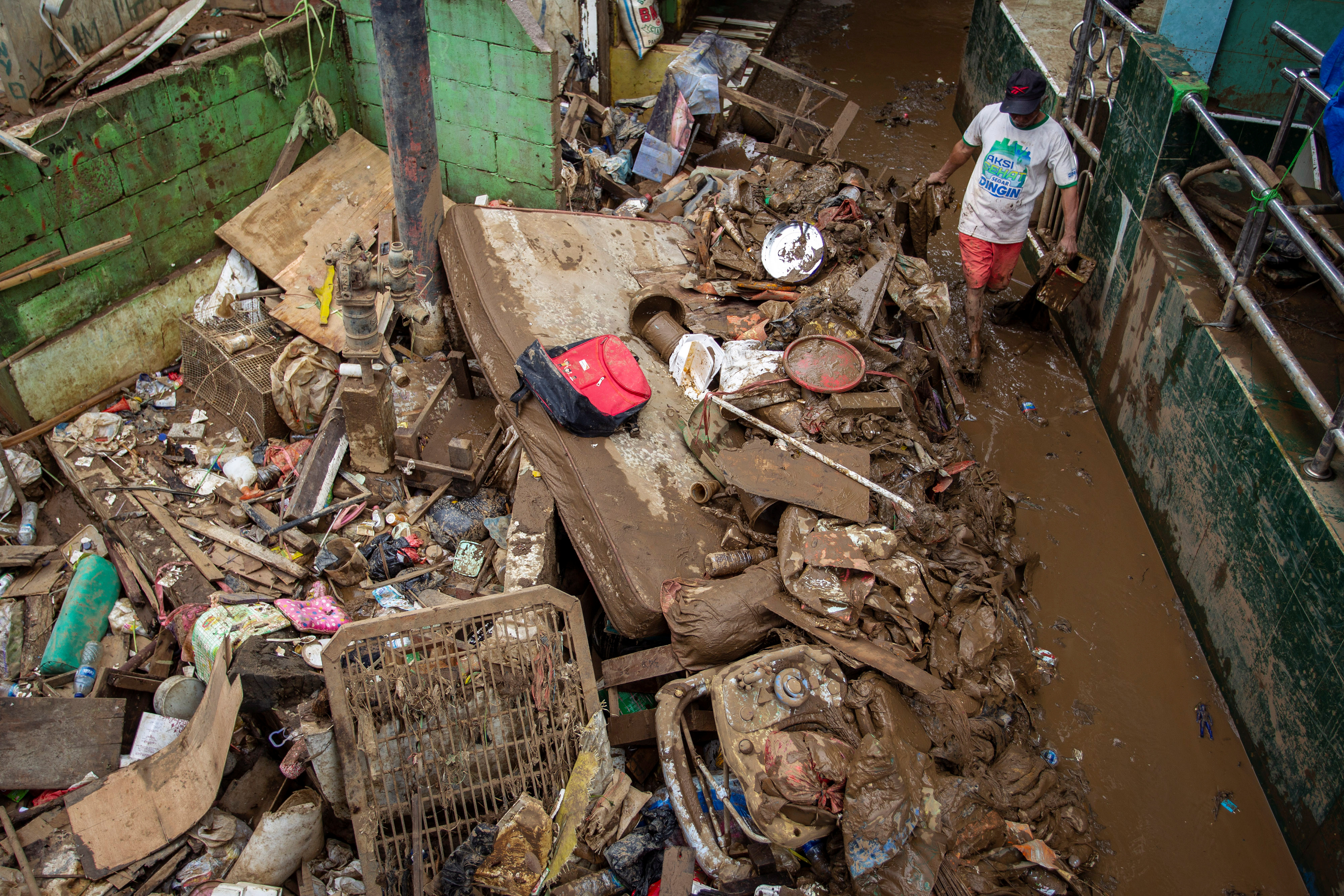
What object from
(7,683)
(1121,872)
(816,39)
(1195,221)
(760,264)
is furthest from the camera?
(816,39)

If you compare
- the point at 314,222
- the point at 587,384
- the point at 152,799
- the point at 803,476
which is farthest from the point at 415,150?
the point at 152,799

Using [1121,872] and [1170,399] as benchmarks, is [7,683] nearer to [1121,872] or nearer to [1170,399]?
[1121,872]

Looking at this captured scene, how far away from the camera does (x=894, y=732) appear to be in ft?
10.7

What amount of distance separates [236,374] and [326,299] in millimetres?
921

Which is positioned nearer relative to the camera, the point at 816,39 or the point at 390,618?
the point at 390,618

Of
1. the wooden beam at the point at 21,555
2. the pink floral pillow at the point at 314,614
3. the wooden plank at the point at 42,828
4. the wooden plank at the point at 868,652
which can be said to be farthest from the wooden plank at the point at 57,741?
the wooden plank at the point at 868,652

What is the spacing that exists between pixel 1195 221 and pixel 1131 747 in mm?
3094

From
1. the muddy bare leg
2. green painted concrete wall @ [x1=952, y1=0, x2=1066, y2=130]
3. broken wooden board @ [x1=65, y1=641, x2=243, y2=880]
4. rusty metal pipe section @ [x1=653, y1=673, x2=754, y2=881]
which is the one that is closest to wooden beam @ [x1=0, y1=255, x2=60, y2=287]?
broken wooden board @ [x1=65, y1=641, x2=243, y2=880]

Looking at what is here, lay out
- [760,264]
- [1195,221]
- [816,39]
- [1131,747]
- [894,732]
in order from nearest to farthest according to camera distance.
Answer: [894,732], [1131,747], [1195,221], [760,264], [816,39]

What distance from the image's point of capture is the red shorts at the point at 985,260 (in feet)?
19.0

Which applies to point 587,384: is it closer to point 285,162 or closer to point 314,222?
point 314,222

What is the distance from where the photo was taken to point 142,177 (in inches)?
225

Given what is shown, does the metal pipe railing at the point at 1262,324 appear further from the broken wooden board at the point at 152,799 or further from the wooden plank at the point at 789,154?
the broken wooden board at the point at 152,799

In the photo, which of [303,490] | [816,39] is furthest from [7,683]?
[816,39]
